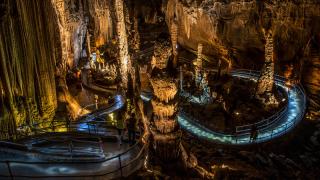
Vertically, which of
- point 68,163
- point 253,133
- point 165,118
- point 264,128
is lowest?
point 264,128

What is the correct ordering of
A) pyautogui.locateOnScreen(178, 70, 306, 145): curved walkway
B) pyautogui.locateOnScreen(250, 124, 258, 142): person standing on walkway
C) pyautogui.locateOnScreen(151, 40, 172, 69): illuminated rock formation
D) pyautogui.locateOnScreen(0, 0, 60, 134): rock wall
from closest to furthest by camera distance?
pyautogui.locateOnScreen(151, 40, 172, 69): illuminated rock formation
pyautogui.locateOnScreen(0, 0, 60, 134): rock wall
pyautogui.locateOnScreen(250, 124, 258, 142): person standing on walkway
pyautogui.locateOnScreen(178, 70, 306, 145): curved walkway

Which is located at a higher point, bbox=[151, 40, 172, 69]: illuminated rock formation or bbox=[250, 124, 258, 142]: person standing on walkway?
bbox=[151, 40, 172, 69]: illuminated rock formation

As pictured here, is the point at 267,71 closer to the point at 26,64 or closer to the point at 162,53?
the point at 162,53

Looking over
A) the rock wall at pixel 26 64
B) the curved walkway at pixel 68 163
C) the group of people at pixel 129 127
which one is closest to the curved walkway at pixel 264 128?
the group of people at pixel 129 127

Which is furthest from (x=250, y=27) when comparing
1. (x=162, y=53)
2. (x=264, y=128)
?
(x=162, y=53)

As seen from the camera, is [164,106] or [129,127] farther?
[129,127]

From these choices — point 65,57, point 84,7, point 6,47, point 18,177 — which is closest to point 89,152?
point 18,177

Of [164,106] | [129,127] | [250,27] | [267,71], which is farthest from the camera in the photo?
[250,27]

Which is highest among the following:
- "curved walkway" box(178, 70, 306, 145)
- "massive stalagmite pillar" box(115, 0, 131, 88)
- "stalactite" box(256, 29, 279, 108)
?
"massive stalagmite pillar" box(115, 0, 131, 88)

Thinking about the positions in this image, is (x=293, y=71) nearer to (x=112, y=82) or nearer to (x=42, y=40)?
(x=112, y=82)

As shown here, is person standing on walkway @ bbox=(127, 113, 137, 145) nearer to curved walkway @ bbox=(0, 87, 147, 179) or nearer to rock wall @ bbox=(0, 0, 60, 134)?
curved walkway @ bbox=(0, 87, 147, 179)

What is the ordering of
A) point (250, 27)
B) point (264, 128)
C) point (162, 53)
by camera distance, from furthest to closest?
point (250, 27) → point (264, 128) → point (162, 53)

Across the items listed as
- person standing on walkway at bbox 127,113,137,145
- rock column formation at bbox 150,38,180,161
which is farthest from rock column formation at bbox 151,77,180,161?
person standing on walkway at bbox 127,113,137,145

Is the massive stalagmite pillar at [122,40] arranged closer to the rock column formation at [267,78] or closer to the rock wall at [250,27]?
the rock wall at [250,27]
